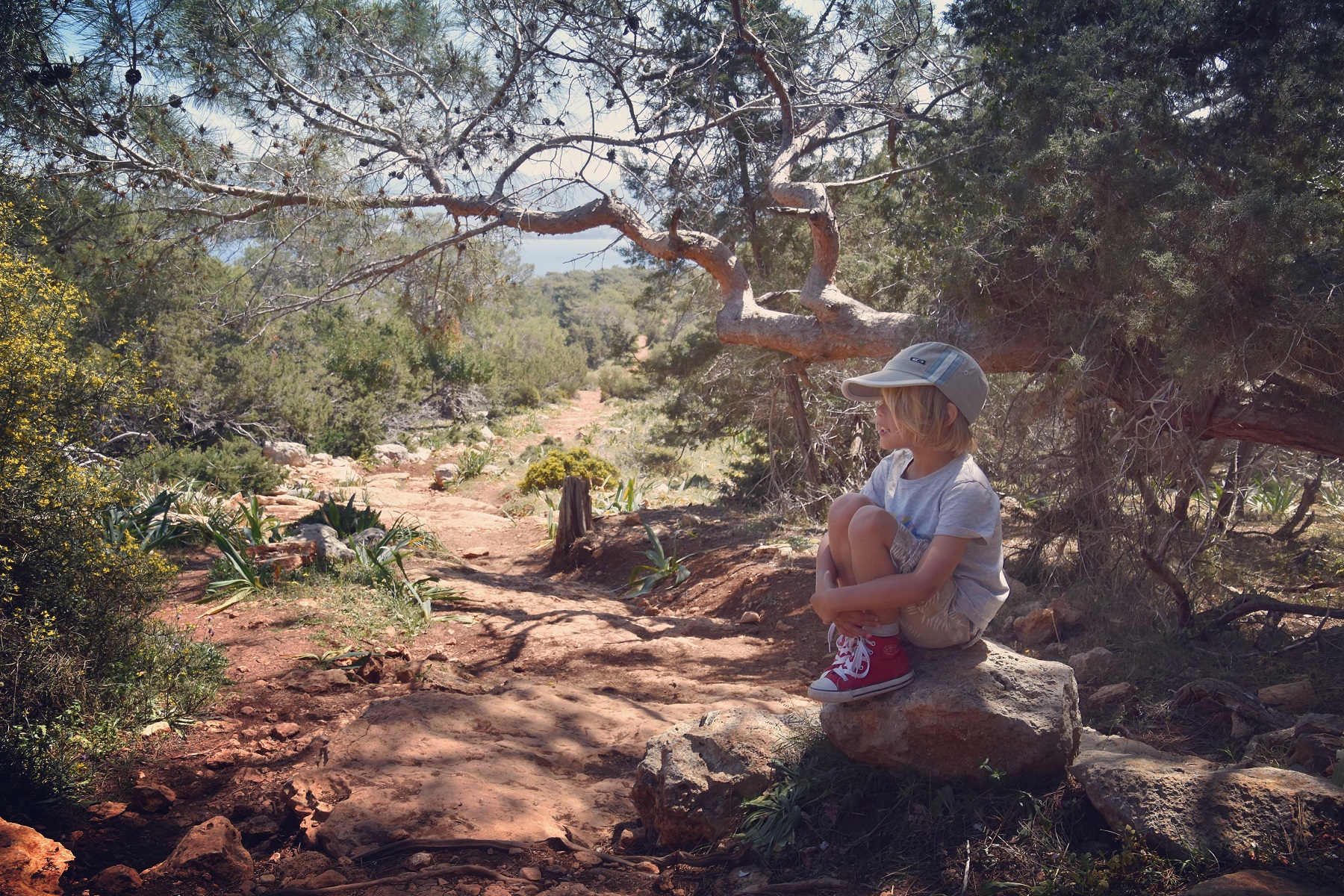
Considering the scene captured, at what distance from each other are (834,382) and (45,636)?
6789 mm

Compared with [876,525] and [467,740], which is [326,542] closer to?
[467,740]

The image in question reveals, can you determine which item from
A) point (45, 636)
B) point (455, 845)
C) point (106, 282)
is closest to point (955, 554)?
point (455, 845)

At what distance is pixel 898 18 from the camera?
734cm

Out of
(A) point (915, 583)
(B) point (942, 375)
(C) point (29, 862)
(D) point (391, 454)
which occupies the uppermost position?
(B) point (942, 375)

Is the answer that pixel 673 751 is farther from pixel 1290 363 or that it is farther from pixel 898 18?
pixel 898 18

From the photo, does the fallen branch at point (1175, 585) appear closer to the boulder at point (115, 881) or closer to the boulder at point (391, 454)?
the boulder at point (115, 881)

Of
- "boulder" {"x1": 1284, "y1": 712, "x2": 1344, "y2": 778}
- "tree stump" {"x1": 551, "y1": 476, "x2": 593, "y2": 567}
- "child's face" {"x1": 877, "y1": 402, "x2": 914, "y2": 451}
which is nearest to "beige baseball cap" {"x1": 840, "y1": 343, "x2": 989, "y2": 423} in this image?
"child's face" {"x1": 877, "y1": 402, "x2": 914, "y2": 451}

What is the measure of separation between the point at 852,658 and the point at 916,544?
429mm

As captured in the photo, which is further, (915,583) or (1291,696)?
(1291,696)

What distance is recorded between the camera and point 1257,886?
1945mm

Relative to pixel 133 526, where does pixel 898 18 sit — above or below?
above

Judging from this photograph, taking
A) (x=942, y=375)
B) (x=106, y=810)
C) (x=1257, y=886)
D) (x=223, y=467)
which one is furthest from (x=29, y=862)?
(x=223, y=467)

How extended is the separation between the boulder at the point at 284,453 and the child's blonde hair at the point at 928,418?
41.4 ft

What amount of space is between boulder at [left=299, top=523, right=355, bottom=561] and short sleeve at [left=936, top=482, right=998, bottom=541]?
16.8 ft
